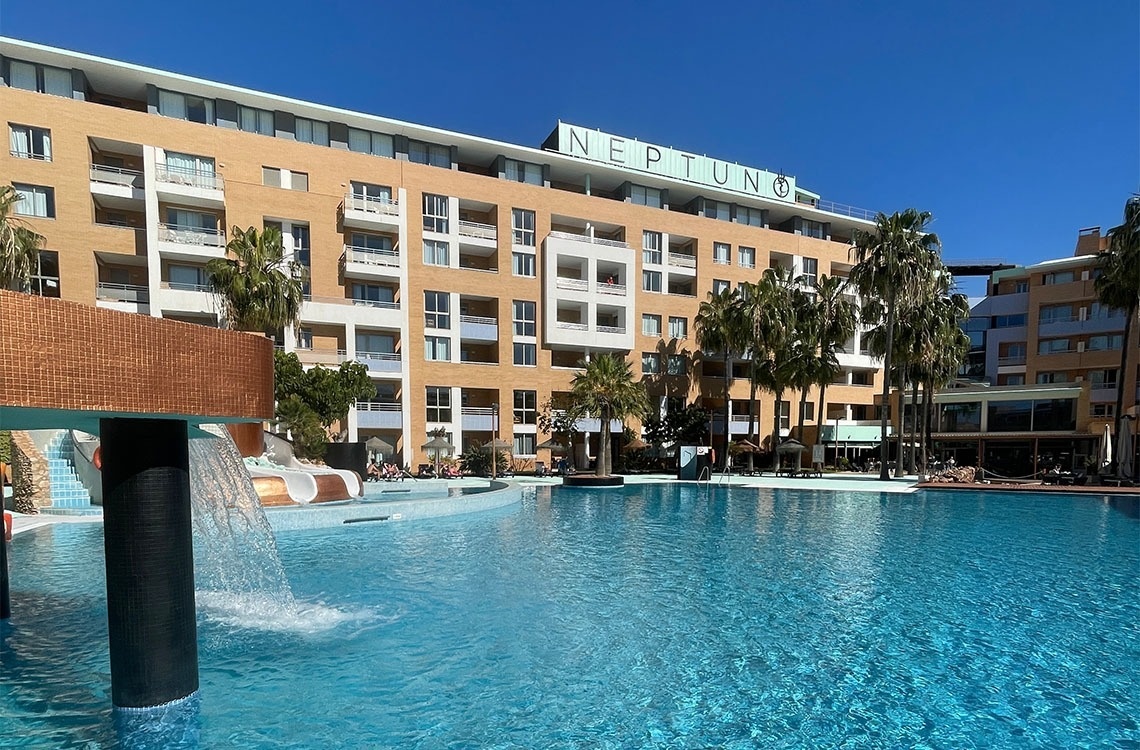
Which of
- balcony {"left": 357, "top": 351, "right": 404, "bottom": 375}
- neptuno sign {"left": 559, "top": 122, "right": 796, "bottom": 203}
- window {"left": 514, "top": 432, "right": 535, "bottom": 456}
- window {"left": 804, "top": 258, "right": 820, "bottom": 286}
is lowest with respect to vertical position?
window {"left": 514, "top": 432, "right": 535, "bottom": 456}

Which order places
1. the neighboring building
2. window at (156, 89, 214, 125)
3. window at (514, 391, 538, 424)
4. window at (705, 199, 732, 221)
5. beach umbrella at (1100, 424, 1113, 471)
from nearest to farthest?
1. beach umbrella at (1100, 424, 1113, 471)
2. the neighboring building
3. window at (156, 89, 214, 125)
4. window at (514, 391, 538, 424)
5. window at (705, 199, 732, 221)

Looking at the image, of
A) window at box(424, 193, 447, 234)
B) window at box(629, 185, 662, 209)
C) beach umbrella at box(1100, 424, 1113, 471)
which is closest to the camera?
beach umbrella at box(1100, 424, 1113, 471)

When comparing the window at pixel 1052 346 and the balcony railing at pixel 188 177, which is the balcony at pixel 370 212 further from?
the window at pixel 1052 346

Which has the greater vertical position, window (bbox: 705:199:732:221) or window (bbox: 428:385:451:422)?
window (bbox: 705:199:732:221)

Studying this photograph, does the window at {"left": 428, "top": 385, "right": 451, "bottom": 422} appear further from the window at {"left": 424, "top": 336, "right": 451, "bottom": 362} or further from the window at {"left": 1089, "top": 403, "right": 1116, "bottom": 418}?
the window at {"left": 1089, "top": 403, "right": 1116, "bottom": 418}

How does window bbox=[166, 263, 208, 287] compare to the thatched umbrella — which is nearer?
window bbox=[166, 263, 208, 287]

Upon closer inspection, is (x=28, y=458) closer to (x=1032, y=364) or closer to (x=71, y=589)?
(x=71, y=589)

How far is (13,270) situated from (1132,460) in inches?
2202

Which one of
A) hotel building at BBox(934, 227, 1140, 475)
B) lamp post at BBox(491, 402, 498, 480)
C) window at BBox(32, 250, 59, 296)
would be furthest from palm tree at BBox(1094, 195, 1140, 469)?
window at BBox(32, 250, 59, 296)

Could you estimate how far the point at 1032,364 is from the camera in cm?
5375

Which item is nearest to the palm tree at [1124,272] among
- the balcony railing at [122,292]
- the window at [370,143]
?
the window at [370,143]

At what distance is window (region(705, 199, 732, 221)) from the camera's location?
53031 millimetres

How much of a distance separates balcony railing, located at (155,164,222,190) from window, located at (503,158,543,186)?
64.9ft

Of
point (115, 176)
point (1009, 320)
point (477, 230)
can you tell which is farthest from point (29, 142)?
point (1009, 320)
